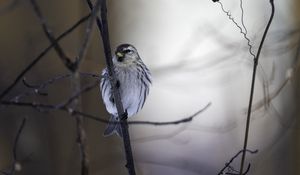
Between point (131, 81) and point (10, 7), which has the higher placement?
point (131, 81)

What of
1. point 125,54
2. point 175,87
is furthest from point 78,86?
point 175,87

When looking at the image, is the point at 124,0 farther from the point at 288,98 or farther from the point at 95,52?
the point at 288,98

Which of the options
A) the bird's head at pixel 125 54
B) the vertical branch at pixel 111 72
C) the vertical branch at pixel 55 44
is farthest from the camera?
the bird's head at pixel 125 54

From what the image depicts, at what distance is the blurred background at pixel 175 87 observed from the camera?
1.05 metres

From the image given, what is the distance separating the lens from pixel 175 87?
1.10 meters

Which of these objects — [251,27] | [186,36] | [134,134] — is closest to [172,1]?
[186,36]

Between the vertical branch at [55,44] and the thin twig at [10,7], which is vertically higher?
the thin twig at [10,7]

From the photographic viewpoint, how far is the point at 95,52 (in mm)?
1055

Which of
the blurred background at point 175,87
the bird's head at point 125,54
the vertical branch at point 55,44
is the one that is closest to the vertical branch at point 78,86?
the vertical branch at point 55,44

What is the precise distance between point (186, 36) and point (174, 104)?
0.17m

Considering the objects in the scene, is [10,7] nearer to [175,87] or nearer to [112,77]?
[112,77]

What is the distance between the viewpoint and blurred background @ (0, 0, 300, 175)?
3.44 feet

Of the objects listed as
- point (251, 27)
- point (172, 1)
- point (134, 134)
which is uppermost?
point (172, 1)

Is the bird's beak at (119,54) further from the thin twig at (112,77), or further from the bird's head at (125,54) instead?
the thin twig at (112,77)
